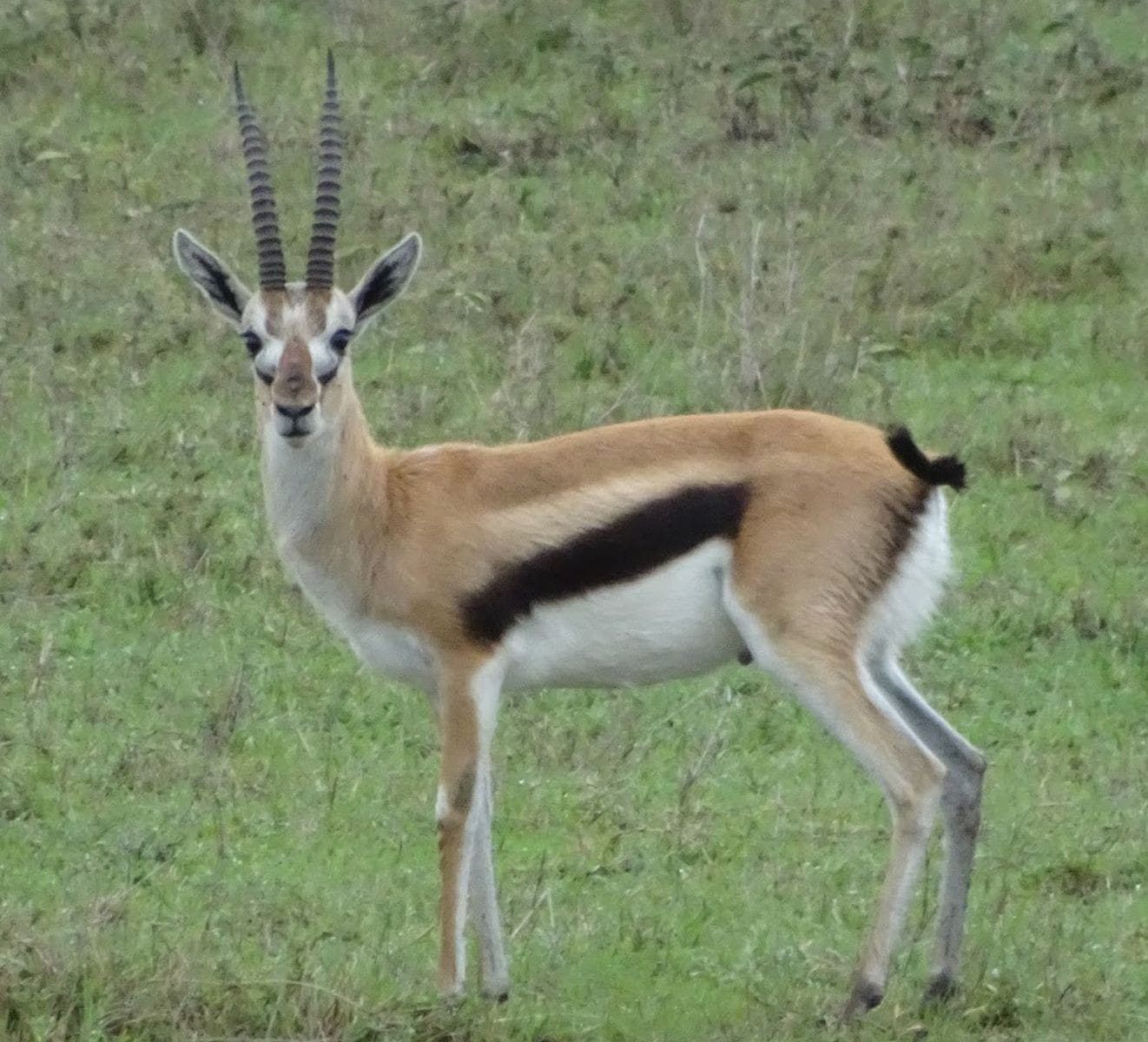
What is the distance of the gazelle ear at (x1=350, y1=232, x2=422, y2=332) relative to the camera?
19.5 ft

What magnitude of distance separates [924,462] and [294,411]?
1.28m

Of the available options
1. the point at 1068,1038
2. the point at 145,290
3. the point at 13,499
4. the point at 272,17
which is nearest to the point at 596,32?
the point at 272,17

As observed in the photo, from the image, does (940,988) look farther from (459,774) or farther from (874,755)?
(459,774)

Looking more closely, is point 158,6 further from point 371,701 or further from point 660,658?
point 660,658

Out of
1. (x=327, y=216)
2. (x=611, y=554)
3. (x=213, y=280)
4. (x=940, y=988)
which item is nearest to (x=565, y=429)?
(x=213, y=280)

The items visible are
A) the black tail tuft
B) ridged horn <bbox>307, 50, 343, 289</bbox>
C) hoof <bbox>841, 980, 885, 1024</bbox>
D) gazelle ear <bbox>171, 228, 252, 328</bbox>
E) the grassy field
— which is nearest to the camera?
hoof <bbox>841, 980, 885, 1024</bbox>

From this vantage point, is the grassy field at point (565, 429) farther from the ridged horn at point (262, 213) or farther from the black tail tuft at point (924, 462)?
the ridged horn at point (262, 213)

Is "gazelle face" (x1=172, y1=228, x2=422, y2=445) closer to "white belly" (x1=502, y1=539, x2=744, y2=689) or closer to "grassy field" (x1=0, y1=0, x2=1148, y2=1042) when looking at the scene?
"white belly" (x1=502, y1=539, x2=744, y2=689)

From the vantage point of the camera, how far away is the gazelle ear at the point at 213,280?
5891 millimetres

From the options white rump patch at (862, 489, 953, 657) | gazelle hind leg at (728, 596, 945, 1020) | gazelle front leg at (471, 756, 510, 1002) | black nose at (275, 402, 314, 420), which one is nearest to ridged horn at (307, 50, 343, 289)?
black nose at (275, 402, 314, 420)

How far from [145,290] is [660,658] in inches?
216

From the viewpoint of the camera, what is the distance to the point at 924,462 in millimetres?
5387

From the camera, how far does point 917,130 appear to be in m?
12.3

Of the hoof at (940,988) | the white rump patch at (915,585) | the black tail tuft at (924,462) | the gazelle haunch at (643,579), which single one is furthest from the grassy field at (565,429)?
the black tail tuft at (924,462)
